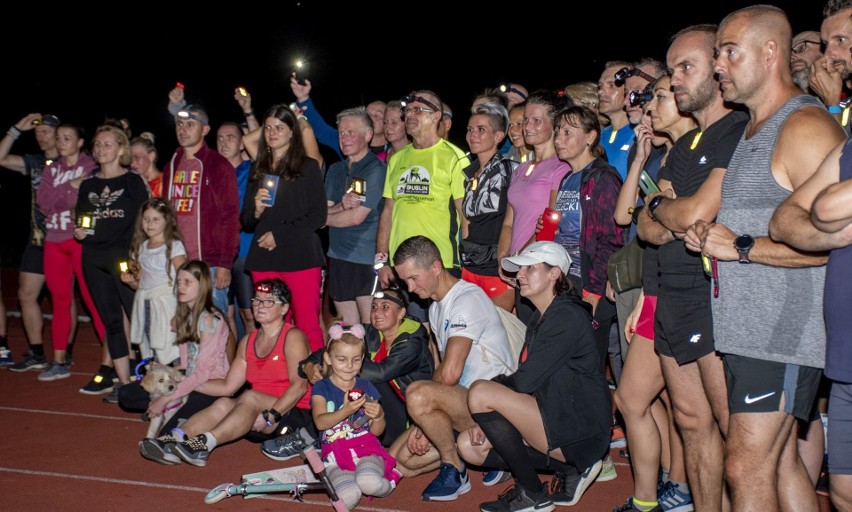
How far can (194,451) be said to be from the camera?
5.40 m

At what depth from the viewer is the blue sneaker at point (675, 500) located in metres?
4.36

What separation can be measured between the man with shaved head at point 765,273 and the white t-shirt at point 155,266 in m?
4.73

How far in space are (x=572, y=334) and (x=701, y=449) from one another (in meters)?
1.00

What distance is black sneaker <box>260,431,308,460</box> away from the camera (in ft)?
18.4

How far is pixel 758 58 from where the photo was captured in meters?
3.09

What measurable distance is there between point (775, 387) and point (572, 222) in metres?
2.26

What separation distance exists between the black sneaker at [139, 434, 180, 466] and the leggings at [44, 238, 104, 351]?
244 centimetres

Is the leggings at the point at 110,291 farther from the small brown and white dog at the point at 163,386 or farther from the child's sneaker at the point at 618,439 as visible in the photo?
the child's sneaker at the point at 618,439

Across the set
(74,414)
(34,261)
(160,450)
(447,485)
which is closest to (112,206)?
(34,261)

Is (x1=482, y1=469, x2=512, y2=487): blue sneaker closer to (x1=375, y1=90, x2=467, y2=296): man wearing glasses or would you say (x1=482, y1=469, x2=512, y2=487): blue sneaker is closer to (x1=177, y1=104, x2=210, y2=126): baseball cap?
(x1=375, y1=90, x2=467, y2=296): man wearing glasses

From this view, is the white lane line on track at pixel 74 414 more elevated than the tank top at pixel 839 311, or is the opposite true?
the tank top at pixel 839 311

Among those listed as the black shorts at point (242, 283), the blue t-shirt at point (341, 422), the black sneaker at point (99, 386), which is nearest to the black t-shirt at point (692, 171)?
the blue t-shirt at point (341, 422)

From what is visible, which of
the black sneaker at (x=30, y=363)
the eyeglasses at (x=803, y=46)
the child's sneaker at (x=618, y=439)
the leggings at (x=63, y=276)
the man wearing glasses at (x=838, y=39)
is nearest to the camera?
the man wearing glasses at (x=838, y=39)

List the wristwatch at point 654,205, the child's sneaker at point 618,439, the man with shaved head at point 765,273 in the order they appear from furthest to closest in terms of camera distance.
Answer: the child's sneaker at point 618,439 < the wristwatch at point 654,205 < the man with shaved head at point 765,273
